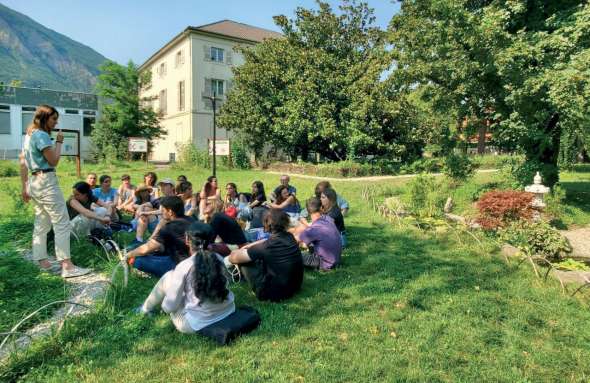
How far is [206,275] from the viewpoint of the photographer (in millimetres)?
3164

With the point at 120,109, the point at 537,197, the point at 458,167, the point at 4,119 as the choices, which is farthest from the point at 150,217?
the point at 4,119

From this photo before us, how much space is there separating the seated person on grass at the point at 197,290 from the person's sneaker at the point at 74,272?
204cm

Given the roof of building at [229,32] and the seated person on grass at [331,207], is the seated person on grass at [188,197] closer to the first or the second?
the seated person on grass at [331,207]

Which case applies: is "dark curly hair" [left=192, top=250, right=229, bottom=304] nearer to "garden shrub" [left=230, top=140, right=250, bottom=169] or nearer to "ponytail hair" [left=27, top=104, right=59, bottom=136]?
"ponytail hair" [left=27, top=104, right=59, bottom=136]

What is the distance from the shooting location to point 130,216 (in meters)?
8.55

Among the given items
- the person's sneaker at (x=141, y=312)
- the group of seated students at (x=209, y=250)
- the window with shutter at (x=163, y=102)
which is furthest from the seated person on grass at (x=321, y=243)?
the window with shutter at (x=163, y=102)

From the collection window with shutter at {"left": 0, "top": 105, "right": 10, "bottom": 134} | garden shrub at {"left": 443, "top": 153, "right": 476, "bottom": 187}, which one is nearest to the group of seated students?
garden shrub at {"left": 443, "top": 153, "right": 476, "bottom": 187}

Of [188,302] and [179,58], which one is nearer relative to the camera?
[188,302]

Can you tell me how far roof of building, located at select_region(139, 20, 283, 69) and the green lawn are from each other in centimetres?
2804

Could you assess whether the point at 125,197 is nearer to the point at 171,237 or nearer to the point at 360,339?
the point at 171,237

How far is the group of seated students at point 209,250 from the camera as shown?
3.28m

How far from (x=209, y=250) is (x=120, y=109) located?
97.7 feet

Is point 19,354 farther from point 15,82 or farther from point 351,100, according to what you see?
point 15,82

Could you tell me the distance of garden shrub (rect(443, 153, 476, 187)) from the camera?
448 inches
